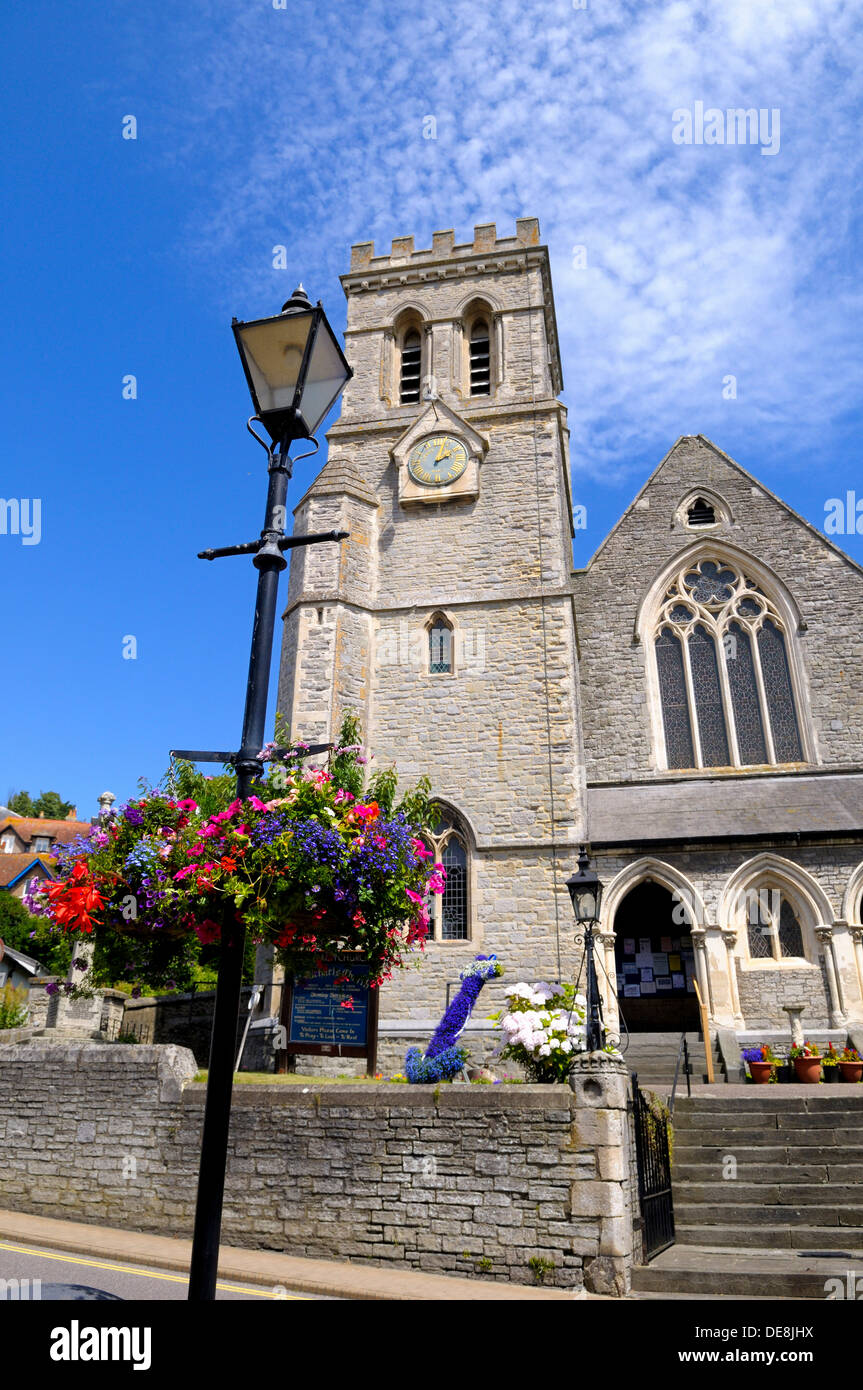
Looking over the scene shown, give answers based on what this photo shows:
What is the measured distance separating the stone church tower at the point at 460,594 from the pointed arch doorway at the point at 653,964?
317cm

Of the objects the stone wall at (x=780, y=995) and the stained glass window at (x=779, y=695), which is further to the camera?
the stained glass window at (x=779, y=695)

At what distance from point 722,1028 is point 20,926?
26505mm

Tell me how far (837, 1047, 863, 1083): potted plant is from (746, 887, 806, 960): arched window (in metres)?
2.58

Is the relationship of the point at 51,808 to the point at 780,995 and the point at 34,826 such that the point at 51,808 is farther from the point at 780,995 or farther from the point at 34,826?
the point at 780,995

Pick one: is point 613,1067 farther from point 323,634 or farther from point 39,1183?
point 323,634

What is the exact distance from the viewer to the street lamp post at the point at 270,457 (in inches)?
163

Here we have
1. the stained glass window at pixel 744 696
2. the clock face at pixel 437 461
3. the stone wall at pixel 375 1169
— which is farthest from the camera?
the clock face at pixel 437 461

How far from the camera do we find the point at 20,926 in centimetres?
3312

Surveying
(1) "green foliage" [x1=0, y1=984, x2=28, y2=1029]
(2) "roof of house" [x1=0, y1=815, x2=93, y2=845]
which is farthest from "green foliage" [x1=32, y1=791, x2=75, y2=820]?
(1) "green foliage" [x1=0, y1=984, x2=28, y2=1029]

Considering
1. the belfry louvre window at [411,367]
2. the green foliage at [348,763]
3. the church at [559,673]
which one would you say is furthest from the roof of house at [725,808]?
the belfry louvre window at [411,367]

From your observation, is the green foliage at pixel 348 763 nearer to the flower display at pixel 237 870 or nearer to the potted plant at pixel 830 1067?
the flower display at pixel 237 870
